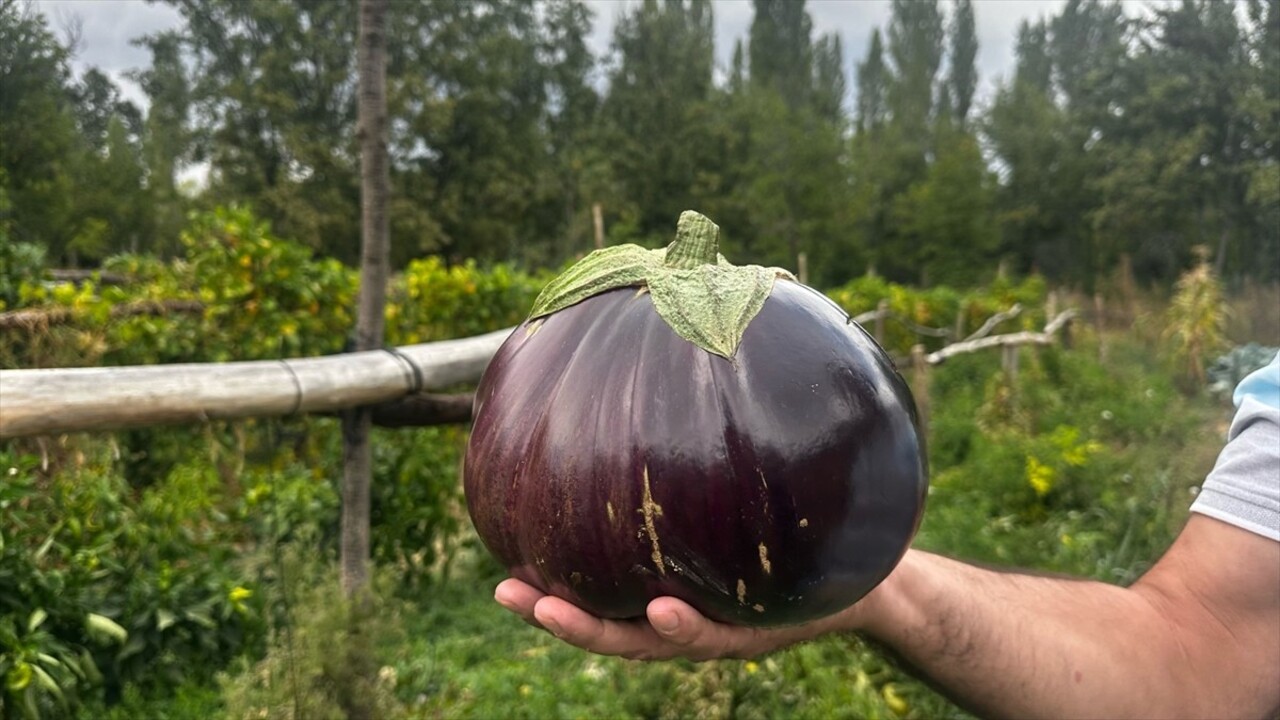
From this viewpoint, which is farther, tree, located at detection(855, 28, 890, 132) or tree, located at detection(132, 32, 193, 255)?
tree, located at detection(855, 28, 890, 132)

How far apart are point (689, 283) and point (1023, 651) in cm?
85

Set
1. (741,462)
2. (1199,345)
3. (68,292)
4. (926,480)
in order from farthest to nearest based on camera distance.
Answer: (1199,345), (68,292), (926,480), (741,462)

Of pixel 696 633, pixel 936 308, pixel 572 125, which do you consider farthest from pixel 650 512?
pixel 572 125

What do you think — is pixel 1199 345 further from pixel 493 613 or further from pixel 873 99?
pixel 873 99

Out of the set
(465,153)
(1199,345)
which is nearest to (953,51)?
(465,153)

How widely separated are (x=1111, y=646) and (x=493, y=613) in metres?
2.92

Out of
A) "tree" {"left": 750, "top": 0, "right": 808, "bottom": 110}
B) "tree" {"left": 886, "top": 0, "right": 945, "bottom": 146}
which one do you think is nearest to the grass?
"tree" {"left": 750, "top": 0, "right": 808, "bottom": 110}

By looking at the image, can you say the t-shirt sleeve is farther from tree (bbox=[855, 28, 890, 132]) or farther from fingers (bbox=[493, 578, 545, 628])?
tree (bbox=[855, 28, 890, 132])

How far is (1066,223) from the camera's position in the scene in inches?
1213

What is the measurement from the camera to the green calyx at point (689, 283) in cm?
80

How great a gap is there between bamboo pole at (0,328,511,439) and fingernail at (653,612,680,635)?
154 cm

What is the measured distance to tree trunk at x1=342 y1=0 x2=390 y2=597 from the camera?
2.29 metres

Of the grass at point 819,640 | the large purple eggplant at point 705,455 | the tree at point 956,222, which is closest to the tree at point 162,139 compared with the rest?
the grass at point 819,640

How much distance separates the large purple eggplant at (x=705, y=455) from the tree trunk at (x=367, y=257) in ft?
5.20
